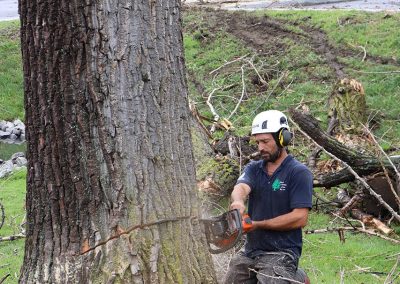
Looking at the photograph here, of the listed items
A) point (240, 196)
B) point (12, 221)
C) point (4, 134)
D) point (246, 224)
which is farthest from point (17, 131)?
point (246, 224)

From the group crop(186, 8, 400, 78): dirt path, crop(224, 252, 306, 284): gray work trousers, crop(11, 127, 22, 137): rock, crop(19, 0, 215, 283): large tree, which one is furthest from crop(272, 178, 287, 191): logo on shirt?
crop(11, 127, 22, 137): rock

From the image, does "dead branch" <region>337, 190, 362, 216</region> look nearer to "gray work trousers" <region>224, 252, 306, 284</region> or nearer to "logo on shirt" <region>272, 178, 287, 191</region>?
"gray work trousers" <region>224, 252, 306, 284</region>

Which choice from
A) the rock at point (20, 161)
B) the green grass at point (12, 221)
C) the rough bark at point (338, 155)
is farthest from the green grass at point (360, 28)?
the green grass at point (12, 221)

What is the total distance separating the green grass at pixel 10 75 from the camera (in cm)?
1767

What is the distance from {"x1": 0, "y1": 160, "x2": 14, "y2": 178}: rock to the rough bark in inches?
255

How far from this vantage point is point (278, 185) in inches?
176

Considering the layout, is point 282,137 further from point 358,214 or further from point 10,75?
point 10,75

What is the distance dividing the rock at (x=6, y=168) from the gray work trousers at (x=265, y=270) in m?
8.49

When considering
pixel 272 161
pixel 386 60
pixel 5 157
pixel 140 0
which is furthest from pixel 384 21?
pixel 140 0

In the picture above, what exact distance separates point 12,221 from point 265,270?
4806 mm

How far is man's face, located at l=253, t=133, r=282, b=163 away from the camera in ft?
14.9

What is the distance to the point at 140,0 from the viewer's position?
3420 mm

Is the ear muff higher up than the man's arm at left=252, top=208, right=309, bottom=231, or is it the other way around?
the ear muff

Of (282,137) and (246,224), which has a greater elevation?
(282,137)
